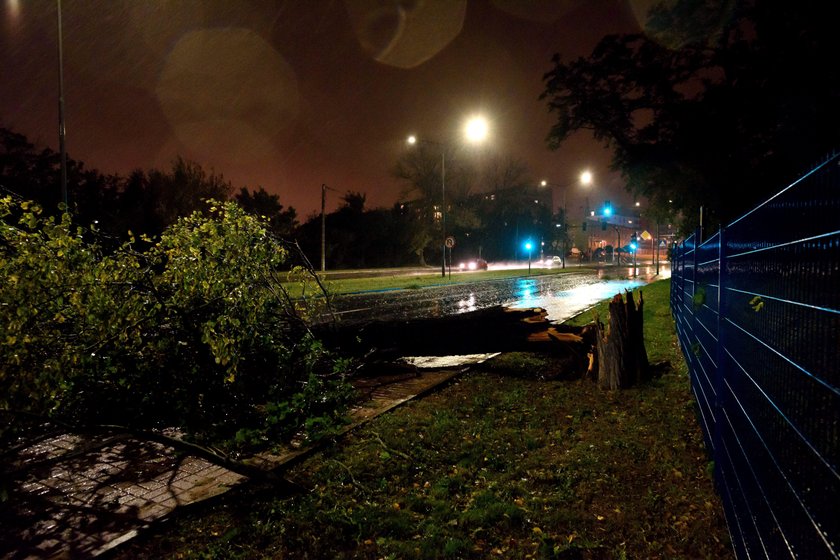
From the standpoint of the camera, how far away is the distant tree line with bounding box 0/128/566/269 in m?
→ 35.4

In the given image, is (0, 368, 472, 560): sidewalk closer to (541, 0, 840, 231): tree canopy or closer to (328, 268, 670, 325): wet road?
(328, 268, 670, 325): wet road

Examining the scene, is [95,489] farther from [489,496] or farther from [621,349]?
[621,349]

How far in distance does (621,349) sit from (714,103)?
2020 cm

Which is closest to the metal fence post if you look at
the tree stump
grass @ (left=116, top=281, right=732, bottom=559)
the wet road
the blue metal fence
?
the blue metal fence

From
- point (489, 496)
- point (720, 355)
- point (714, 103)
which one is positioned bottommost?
point (489, 496)

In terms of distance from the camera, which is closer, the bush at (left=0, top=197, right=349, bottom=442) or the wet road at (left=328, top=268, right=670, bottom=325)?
the bush at (left=0, top=197, right=349, bottom=442)

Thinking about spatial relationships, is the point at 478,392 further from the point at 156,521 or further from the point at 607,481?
the point at 156,521

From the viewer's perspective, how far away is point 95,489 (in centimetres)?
404

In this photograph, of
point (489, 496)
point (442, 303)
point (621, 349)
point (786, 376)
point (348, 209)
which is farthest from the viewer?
point (348, 209)

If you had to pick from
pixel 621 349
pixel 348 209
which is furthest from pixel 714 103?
pixel 348 209

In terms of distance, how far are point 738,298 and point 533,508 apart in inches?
77.3

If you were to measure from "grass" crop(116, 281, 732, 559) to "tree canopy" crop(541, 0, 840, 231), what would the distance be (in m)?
16.2

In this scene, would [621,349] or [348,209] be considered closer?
[621,349]

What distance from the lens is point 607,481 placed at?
408cm
